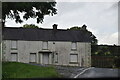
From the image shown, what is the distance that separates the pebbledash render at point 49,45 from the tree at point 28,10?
13595mm

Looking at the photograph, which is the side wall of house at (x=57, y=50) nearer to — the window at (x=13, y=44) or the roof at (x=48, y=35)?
the window at (x=13, y=44)

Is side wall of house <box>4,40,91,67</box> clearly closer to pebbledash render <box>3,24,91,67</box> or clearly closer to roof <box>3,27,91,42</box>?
pebbledash render <box>3,24,91,67</box>

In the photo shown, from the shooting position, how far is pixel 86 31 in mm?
35656

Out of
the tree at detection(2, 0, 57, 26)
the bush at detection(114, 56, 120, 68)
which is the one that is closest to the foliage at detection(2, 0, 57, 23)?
the tree at detection(2, 0, 57, 26)

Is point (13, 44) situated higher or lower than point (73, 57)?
higher

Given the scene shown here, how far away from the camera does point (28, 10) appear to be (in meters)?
18.4

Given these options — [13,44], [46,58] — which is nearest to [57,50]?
[46,58]

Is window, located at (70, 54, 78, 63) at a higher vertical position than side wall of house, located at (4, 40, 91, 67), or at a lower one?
lower

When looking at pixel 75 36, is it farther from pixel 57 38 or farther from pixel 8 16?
pixel 8 16

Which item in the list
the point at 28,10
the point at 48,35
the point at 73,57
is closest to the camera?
the point at 28,10

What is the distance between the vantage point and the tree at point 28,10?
17.5m

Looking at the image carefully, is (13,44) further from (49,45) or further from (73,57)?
(73,57)

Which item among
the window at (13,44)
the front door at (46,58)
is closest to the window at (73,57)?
the front door at (46,58)

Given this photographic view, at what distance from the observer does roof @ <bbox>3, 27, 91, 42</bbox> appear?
33397 millimetres
